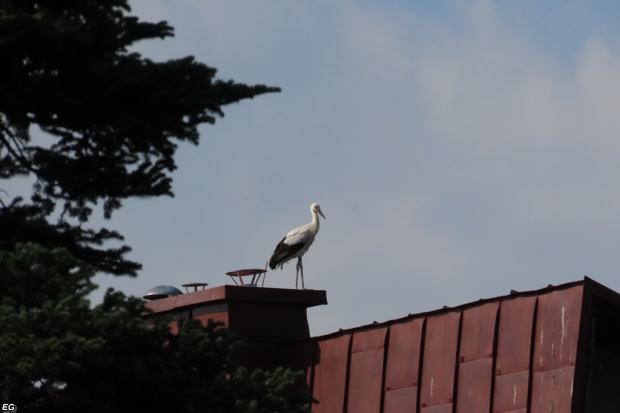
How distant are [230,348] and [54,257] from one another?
197 centimetres

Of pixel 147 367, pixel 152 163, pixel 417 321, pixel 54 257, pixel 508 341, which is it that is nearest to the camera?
pixel 54 257

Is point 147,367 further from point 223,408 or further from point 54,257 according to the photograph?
point 54,257

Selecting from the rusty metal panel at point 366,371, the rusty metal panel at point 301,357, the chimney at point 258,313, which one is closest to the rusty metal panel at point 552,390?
the rusty metal panel at point 366,371

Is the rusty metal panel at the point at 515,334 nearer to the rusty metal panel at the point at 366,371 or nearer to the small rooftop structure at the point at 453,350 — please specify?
the small rooftop structure at the point at 453,350

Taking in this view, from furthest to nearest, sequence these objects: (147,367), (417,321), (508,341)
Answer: (417,321), (508,341), (147,367)

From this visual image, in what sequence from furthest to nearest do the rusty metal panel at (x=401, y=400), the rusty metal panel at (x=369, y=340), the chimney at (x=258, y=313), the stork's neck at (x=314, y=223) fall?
1. the stork's neck at (x=314, y=223)
2. the chimney at (x=258, y=313)
3. the rusty metal panel at (x=369, y=340)
4. the rusty metal panel at (x=401, y=400)

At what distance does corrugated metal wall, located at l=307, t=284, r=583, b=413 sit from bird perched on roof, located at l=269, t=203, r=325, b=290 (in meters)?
8.56

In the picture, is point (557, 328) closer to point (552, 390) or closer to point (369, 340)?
point (552, 390)

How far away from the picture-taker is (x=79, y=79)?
32.2 feet

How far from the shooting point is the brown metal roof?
14031 mm

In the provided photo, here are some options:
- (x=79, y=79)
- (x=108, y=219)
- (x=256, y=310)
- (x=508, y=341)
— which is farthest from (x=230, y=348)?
(x=256, y=310)

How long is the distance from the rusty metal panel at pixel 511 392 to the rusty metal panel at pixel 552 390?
11 centimetres

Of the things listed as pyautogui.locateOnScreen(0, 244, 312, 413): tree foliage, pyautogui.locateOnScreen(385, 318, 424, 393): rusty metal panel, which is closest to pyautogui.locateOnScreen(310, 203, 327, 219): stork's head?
pyautogui.locateOnScreen(385, 318, 424, 393): rusty metal panel

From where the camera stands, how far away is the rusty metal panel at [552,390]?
13.8m
